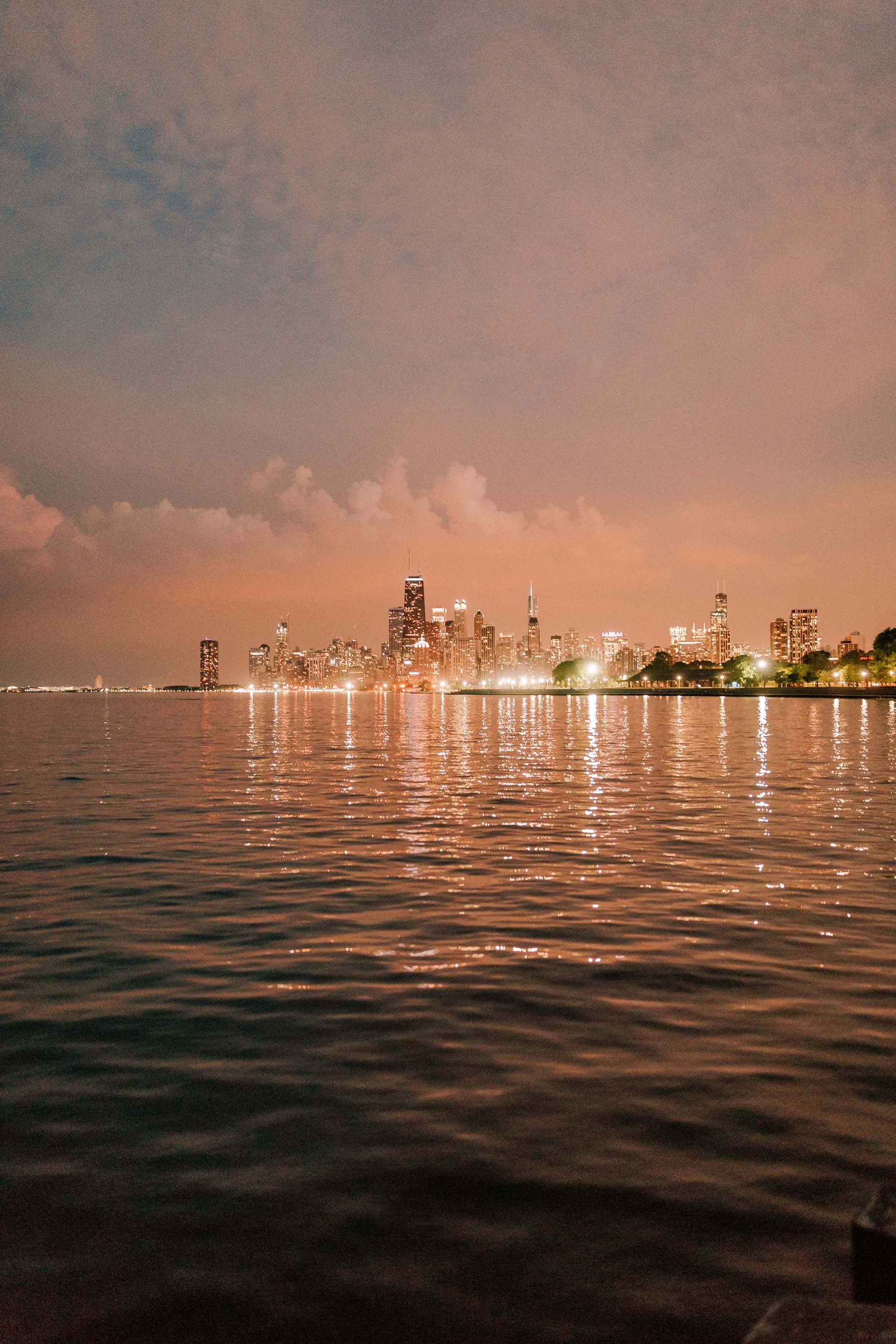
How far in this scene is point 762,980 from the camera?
11.6 m

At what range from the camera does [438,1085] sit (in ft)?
27.9

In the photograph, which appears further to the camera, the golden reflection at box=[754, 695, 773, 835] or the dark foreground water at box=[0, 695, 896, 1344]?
the golden reflection at box=[754, 695, 773, 835]

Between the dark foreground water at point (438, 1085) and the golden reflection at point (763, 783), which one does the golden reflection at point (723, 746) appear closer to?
the golden reflection at point (763, 783)

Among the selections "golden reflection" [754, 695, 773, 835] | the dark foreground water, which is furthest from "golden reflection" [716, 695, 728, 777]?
the dark foreground water

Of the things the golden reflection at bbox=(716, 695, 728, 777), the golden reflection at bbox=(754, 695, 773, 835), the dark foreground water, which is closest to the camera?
the dark foreground water

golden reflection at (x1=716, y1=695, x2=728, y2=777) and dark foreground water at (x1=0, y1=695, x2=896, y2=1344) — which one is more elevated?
dark foreground water at (x1=0, y1=695, x2=896, y2=1344)

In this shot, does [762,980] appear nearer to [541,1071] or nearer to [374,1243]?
[541,1071]

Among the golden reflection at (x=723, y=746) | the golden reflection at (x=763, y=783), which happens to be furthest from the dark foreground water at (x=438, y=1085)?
the golden reflection at (x=723, y=746)

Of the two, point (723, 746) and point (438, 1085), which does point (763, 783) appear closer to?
point (723, 746)

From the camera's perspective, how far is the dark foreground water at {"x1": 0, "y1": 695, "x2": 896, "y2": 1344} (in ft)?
18.4

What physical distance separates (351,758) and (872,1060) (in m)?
47.6

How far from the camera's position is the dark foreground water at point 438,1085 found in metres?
5.61

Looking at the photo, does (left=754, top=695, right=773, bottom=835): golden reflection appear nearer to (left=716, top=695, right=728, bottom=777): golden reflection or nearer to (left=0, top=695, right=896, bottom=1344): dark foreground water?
(left=716, top=695, right=728, bottom=777): golden reflection

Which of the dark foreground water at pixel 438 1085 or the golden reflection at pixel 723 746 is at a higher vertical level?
the dark foreground water at pixel 438 1085
